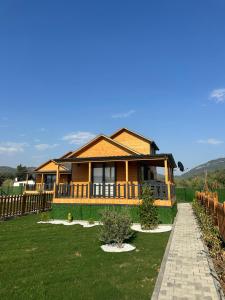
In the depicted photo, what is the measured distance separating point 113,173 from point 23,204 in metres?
6.72

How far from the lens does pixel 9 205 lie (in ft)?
51.5

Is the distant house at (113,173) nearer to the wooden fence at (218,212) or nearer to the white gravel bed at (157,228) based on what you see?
the white gravel bed at (157,228)

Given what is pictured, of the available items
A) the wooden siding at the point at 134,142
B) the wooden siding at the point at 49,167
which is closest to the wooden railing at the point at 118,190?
the wooden siding at the point at 134,142

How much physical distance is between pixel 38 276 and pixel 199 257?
4882 mm

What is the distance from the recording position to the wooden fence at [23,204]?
15052mm

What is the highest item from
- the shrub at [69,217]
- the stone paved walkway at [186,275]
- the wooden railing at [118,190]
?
the wooden railing at [118,190]

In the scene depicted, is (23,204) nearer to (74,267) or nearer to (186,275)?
(74,267)

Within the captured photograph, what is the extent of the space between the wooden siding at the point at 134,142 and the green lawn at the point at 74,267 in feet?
38.7

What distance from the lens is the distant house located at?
14.8 m

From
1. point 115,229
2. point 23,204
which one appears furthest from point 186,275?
point 23,204

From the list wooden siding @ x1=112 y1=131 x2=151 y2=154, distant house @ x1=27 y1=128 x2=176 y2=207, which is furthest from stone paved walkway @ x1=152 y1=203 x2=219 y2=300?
wooden siding @ x1=112 y1=131 x2=151 y2=154

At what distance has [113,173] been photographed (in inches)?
725

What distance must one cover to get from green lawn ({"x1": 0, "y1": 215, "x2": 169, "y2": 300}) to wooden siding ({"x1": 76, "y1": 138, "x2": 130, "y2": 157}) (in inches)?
347

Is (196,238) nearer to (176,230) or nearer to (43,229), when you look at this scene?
(176,230)
